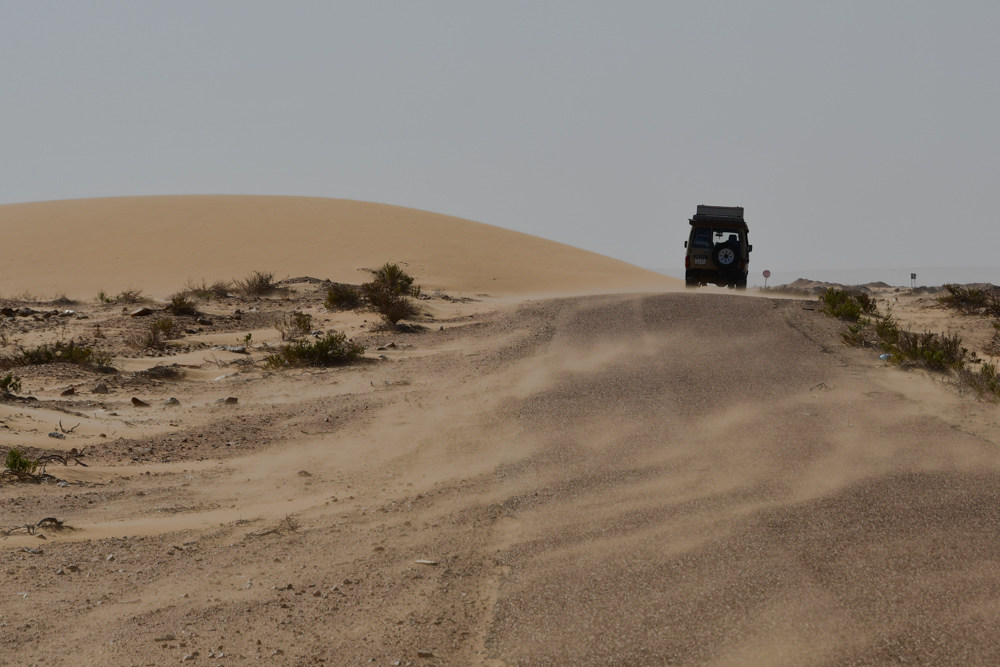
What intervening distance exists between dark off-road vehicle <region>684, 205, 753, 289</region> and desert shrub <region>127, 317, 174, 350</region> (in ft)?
37.4

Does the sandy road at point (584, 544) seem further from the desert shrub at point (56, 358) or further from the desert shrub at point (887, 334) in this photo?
the desert shrub at point (56, 358)

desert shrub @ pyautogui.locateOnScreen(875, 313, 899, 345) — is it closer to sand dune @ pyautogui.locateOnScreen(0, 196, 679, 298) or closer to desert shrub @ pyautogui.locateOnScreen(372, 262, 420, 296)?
desert shrub @ pyautogui.locateOnScreen(372, 262, 420, 296)

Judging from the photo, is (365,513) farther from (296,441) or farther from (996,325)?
(996,325)

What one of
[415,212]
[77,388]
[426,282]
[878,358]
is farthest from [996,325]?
[415,212]

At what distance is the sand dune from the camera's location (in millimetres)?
36094

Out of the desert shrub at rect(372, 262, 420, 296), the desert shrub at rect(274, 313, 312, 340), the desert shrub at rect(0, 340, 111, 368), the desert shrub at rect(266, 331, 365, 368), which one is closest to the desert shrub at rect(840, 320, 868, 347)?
the desert shrub at rect(266, 331, 365, 368)

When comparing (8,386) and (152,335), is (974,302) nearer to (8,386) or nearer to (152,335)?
(152,335)

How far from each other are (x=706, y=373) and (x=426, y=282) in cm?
2250

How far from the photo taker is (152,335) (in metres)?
15.3

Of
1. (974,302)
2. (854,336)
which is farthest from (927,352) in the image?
(974,302)

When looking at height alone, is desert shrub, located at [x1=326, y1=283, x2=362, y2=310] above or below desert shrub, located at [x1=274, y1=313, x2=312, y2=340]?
above

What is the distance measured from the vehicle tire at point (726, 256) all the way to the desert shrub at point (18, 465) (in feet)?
54.4

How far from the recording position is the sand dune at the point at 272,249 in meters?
36.1

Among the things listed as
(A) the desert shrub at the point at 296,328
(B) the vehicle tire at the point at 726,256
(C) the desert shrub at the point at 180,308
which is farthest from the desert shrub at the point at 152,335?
(B) the vehicle tire at the point at 726,256
